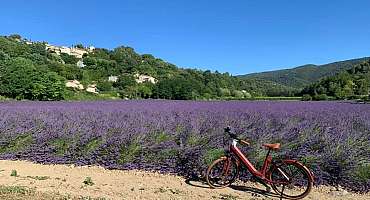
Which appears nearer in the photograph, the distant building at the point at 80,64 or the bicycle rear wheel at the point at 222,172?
the bicycle rear wheel at the point at 222,172

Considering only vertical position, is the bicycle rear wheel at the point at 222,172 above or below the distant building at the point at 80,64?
below

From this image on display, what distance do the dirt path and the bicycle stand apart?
0.14 metres

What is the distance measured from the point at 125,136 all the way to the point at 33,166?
158 cm

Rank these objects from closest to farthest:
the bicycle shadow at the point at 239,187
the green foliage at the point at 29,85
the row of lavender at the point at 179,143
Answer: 1. the bicycle shadow at the point at 239,187
2. the row of lavender at the point at 179,143
3. the green foliage at the point at 29,85

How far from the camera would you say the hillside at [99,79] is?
35.3 meters

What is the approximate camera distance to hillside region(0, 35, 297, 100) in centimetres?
3531

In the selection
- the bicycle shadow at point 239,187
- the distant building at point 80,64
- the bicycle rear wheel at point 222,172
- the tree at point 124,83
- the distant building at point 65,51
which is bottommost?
the bicycle shadow at point 239,187

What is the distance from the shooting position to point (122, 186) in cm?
576

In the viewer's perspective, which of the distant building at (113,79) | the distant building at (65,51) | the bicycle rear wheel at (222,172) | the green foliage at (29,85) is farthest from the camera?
the distant building at (65,51)

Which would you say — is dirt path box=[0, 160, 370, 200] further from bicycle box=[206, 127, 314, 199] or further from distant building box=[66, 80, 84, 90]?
distant building box=[66, 80, 84, 90]

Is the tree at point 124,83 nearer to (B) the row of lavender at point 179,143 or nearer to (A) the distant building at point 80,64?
(A) the distant building at point 80,64

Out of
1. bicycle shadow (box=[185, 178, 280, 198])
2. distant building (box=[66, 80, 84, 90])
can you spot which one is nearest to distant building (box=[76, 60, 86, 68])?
distant building (box=[66, 80, 84, 90])

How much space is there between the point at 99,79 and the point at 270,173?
176ft

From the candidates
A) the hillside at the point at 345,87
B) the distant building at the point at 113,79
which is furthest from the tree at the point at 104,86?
the hillside at the point at 345,87
